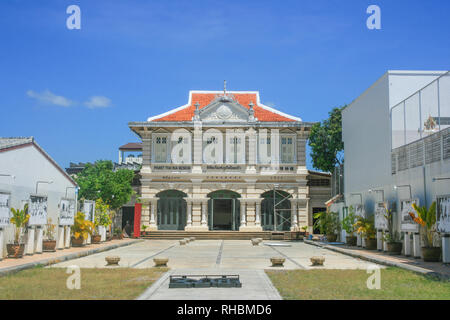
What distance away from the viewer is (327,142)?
130 feet

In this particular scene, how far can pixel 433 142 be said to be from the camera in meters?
17.2

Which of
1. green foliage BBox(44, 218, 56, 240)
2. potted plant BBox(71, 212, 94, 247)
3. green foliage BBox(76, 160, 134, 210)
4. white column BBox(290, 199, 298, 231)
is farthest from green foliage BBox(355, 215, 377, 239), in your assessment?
green foliage BBox(76, 160, 134, 210)

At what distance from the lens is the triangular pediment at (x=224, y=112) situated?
35938mm

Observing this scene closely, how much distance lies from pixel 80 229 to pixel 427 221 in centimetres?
1514

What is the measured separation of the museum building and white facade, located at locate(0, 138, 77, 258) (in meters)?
13.0

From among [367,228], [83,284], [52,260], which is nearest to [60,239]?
[52,260]

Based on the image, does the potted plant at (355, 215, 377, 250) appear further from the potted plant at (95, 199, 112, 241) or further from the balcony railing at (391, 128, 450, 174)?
the potted plant at (95, 199, 112, 241)

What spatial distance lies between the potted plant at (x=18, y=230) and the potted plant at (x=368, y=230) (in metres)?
14.0

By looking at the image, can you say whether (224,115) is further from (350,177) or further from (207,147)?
(350,177)

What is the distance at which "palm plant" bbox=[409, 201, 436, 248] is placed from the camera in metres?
16.5

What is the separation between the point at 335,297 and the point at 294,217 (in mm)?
26488

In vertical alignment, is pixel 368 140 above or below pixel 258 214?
above

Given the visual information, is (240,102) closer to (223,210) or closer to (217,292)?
(223,210)
